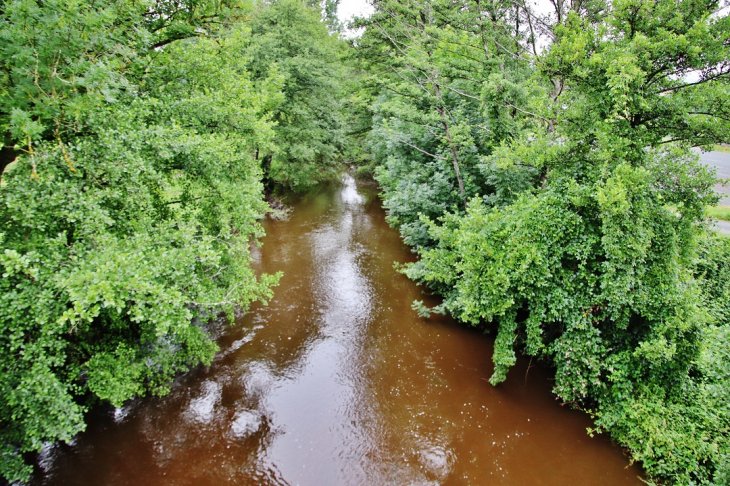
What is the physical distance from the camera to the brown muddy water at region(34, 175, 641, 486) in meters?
7.25

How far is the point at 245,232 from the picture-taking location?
9273mm

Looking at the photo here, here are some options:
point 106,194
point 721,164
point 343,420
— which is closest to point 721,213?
point 721,164

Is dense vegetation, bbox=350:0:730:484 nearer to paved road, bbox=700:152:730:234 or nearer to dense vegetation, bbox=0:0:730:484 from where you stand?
dense vegetation, bbox=0:0:730:484

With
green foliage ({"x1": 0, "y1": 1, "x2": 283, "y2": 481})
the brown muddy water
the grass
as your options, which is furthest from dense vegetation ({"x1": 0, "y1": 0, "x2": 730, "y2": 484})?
the grass

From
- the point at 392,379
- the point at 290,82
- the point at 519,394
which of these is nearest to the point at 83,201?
the point at 392,379

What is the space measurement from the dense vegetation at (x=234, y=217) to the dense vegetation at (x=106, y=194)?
41 mm

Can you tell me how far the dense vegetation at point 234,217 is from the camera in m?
5.17

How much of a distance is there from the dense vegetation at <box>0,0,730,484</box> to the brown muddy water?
97 cm

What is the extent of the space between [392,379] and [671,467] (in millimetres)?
6016

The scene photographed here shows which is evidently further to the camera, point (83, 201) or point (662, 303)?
point (662, 303)

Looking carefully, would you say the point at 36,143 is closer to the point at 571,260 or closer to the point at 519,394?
the point at 571,260

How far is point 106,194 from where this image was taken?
19.2 feet

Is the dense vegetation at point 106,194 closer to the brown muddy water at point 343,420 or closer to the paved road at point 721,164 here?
the brown muddy water at point 343,420

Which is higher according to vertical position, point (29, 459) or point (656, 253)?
point (656, 253)
